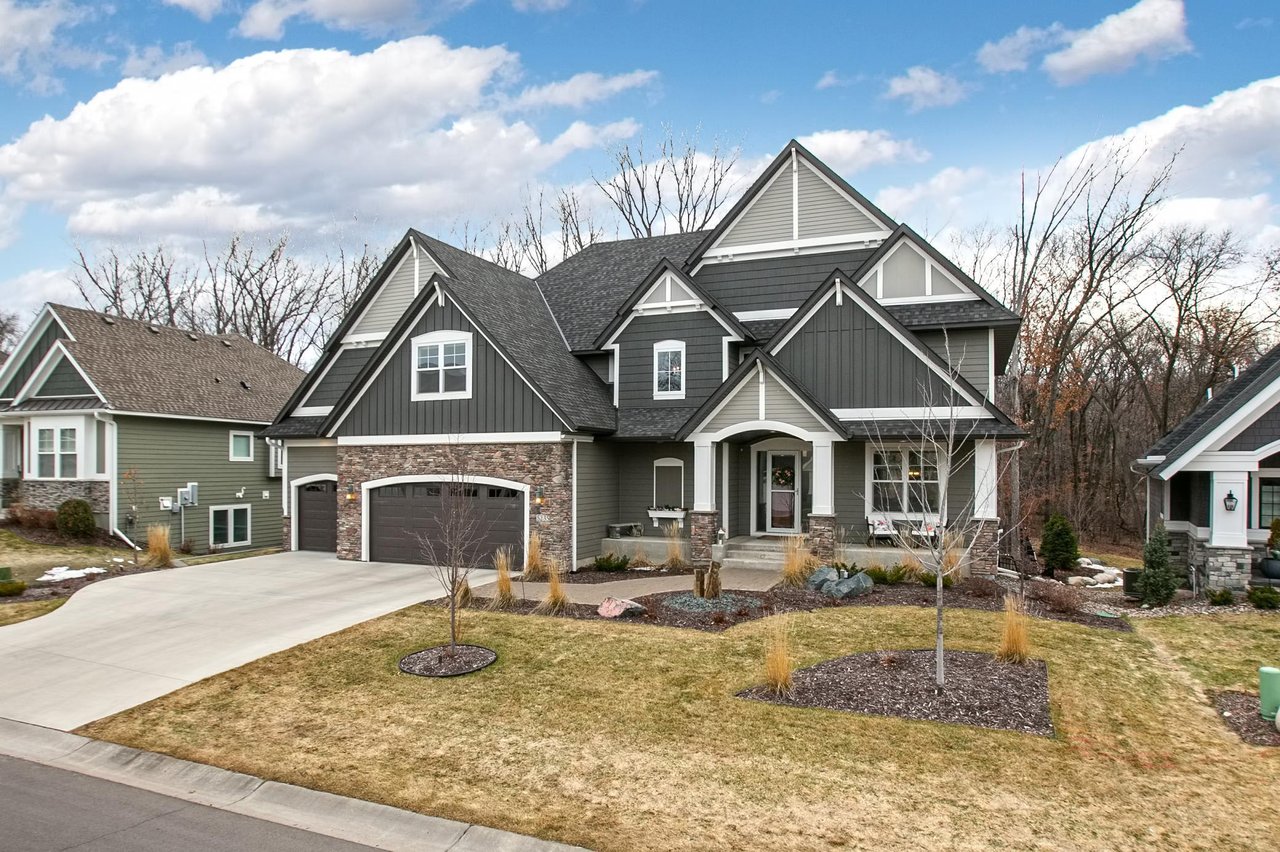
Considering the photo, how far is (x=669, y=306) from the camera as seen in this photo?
1878cm

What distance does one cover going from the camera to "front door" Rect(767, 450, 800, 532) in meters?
19.1

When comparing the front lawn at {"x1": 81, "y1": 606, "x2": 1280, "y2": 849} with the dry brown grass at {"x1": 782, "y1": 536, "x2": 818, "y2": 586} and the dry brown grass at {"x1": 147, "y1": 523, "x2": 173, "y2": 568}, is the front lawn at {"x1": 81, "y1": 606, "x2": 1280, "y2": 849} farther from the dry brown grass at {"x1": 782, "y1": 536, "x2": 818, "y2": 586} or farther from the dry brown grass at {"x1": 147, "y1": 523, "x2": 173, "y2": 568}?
the dry brown grass at {"x1": 147, "y1": 523, "x2": 173, "y2": 568}

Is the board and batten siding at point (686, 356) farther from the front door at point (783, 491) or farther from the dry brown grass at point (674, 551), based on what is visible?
the dry brown grass at point (674, 551)

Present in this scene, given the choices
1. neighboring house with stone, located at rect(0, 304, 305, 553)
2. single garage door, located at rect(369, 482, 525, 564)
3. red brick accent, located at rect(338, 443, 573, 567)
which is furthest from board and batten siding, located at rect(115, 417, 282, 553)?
single garage door, located at rect(369, 482, 525, 564)

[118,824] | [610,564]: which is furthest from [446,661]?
[610,564]

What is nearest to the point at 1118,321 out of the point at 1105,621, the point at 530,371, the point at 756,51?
the point at 756,51

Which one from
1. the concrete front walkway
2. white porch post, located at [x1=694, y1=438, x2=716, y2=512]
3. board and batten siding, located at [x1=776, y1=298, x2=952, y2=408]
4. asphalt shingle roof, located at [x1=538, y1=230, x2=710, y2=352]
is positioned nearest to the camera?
the concrete front walkway

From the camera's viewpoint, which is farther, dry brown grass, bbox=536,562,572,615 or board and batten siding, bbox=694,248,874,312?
board and batten siding, bbox=694,248,874,312

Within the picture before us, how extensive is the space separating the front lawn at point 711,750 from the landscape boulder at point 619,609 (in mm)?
1430

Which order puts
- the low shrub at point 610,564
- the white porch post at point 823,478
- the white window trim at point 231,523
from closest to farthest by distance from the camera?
the white porch post at point 823,478, the low shrub at point 610,564, the white window trim at point 231,523

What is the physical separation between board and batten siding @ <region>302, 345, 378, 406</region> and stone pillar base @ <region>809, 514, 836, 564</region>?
1258 centimetres

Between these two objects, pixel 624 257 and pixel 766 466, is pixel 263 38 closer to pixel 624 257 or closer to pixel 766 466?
pixel 624 257

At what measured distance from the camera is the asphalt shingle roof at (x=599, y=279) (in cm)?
2131

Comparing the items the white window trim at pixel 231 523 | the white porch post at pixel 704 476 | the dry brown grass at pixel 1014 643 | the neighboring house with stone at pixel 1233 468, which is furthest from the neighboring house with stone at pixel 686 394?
the white window trim at pixel 231 523
